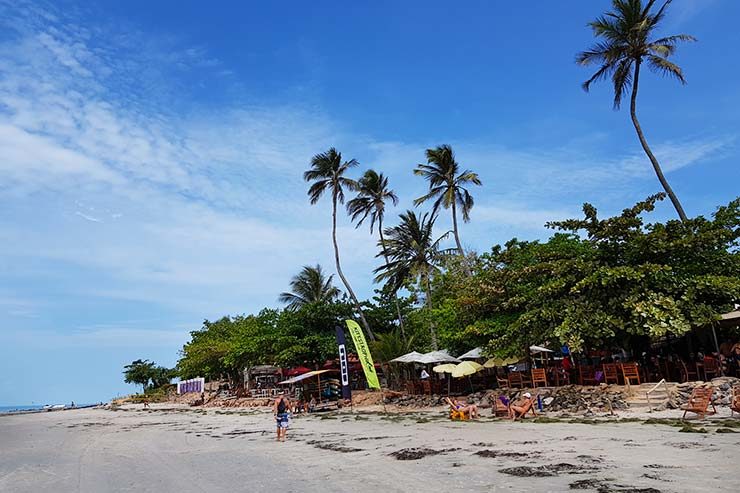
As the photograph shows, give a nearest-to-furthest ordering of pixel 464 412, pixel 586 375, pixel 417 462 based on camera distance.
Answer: pixel 417 462 → pixel 464 412 → pixel 586 375

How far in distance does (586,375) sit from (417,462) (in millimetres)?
11346

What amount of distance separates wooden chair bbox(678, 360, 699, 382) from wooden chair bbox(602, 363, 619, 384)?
6.01 ft

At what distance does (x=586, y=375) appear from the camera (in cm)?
1902

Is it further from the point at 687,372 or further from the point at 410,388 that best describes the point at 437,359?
the point at 687,372

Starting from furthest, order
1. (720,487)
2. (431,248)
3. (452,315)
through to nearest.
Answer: (431,248)
(452,315)
(720,487)

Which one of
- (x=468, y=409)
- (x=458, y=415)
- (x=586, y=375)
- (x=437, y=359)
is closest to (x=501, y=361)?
(x=586, y=375)

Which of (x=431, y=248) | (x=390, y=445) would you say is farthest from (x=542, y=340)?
(x=431, y=248)

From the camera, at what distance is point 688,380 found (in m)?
17.0

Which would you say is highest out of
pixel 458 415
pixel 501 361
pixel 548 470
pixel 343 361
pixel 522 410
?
pixel 343 361

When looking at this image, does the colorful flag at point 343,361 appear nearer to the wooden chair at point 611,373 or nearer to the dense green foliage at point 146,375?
the wooden chair at point 611,373

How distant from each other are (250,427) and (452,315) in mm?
9604

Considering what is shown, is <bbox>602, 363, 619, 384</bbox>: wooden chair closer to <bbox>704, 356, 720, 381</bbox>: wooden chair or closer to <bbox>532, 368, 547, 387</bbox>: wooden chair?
<bbox>532, 368, 547, 387</bbox>: wooden chair

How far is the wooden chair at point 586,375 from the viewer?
18656mm

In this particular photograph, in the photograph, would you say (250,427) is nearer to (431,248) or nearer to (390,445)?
(390,445)
